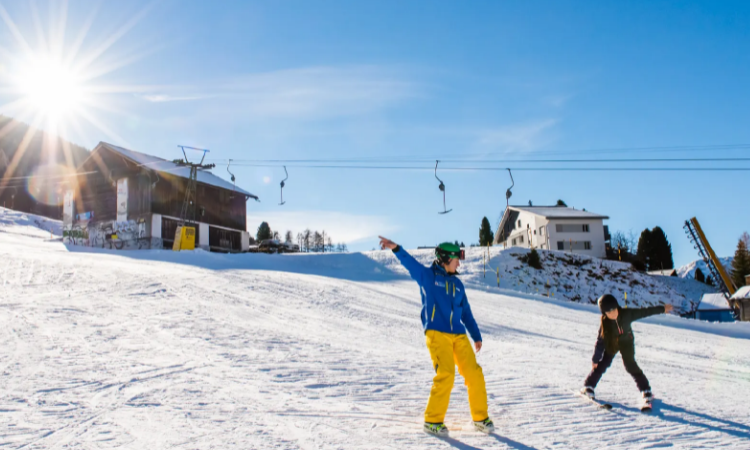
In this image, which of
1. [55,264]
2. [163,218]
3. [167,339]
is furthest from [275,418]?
[163,218]

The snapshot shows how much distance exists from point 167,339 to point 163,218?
1119 inches

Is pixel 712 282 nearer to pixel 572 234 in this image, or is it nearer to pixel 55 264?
pixel 572 234

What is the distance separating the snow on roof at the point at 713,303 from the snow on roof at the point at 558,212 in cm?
1194

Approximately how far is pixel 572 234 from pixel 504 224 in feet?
36.0

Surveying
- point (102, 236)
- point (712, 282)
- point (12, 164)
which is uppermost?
point (12, 164)

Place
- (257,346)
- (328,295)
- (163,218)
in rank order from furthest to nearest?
(163,218)
(328,295)
(257,346)

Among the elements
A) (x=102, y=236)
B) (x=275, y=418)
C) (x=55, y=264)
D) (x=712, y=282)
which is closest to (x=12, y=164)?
(x=102, y=236)

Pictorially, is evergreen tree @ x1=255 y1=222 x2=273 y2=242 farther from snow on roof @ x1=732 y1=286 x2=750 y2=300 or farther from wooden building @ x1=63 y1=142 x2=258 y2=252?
snow on roof @ x1=732 y1=286 x2=750 y2=300

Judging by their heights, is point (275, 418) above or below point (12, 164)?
below

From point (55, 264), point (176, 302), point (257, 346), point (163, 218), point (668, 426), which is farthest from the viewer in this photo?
point (163, 218)

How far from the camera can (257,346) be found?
313 inches

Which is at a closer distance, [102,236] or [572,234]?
[102,236]

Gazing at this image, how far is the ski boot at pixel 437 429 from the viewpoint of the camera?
4.44 metres

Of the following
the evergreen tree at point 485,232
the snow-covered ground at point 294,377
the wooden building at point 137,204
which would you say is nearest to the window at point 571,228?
the evergreen tree at point 485,232
